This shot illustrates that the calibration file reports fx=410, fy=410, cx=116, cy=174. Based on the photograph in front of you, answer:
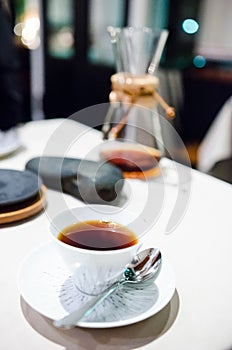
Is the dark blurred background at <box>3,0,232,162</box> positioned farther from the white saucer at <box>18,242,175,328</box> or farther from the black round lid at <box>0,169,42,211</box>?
the white saucer at <box>18,242,175,328</box>

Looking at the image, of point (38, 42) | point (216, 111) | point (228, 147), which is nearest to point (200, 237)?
point (228, 147)

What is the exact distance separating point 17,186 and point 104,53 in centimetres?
284

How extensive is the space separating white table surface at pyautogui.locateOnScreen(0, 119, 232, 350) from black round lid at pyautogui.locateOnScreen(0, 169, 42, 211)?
0.14 feet

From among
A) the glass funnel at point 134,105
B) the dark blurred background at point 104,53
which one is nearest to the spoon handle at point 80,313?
the glass funnel at point 134,105

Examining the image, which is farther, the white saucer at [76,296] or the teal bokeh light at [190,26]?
the teal bokeh light at [190,26]

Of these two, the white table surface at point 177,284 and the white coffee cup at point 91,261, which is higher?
the white coffee cup at point 91,261

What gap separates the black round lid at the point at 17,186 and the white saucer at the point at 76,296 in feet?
0.61

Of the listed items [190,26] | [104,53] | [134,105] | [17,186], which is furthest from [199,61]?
[17,186]

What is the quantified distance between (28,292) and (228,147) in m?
1.45

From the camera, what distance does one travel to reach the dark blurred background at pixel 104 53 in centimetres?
297

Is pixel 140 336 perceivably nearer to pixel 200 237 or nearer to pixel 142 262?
pixel 142 262

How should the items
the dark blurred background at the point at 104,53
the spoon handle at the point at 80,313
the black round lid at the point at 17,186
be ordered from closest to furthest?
the spoon handle at the point at 80,313 < the black round lid at the point at 17,186 < the dark blurred background at the point at 104,53

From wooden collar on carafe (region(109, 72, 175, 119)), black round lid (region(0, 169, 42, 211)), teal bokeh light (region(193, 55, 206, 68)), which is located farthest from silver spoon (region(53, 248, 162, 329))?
teal bokeh light (region(193, 55, 206, 68))

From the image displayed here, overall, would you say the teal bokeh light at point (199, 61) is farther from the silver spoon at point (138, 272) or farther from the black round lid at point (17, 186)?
the silver spoon at point (138, 272)
